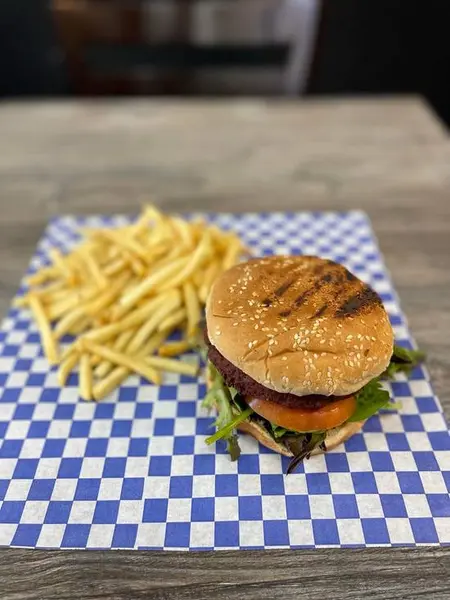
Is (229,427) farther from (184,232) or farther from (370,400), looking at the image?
(184,232)

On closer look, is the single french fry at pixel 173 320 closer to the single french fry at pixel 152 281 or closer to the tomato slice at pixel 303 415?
the single french fry at pixel 152 281

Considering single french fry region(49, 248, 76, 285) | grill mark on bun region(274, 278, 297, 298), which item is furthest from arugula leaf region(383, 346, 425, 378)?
single french fry region(49, 248, 76, 285)

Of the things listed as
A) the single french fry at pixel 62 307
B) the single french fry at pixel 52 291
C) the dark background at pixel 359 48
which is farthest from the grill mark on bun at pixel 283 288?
the dark background at pixel 359 48

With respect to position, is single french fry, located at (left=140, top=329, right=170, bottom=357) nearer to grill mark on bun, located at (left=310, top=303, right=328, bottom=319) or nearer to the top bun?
the top bun

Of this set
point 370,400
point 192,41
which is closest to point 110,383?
point 370,400

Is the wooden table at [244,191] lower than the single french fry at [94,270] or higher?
lower

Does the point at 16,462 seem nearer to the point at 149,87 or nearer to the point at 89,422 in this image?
the point at 89,422
